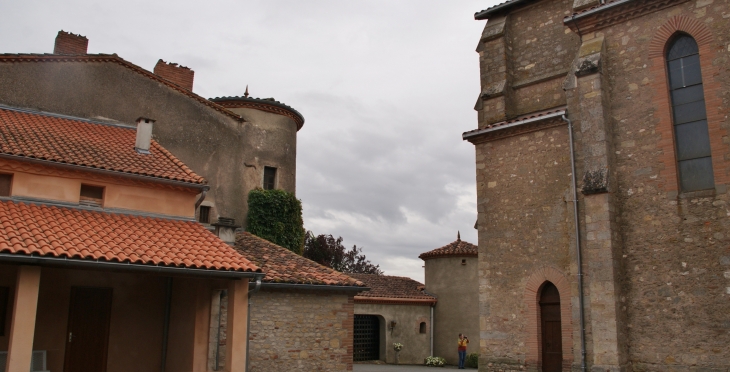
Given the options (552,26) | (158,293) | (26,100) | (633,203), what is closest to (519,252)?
(633,203)

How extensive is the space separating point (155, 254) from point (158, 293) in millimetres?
2819

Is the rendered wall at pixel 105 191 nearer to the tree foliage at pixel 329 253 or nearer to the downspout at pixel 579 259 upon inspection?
Result: the downspout at pixel 579 259

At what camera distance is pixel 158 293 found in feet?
45.1

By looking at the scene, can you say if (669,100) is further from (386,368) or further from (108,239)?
(386,368)

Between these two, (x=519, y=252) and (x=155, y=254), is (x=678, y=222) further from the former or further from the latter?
(x=155, y=254)

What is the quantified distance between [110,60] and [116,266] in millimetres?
10890

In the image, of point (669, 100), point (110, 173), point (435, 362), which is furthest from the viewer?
point (435, 362)

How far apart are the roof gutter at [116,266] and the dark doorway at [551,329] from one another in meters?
7.27

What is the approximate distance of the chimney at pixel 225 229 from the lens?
15.6 metres

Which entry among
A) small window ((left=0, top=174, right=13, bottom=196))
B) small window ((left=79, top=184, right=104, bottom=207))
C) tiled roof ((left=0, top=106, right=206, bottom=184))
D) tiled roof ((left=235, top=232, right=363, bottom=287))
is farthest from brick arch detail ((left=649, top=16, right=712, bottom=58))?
small window ((left=0, top=174, right=13, bottom=196))

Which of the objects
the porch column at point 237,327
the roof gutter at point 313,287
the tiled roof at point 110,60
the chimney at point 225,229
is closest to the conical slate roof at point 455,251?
the tiled roof at point 110,60

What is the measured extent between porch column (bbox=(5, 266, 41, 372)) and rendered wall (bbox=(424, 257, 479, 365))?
19.4 m

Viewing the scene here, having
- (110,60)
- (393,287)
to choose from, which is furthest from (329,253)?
(110,60)

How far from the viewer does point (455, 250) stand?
2739 centimetres
